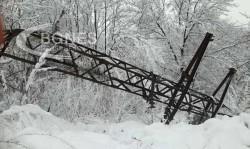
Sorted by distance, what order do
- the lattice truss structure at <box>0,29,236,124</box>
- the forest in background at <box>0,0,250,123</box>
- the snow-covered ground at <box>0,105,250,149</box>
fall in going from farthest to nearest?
the forest in background at <box>0,0,250,123</box> < the lattice truss structure at <box>0,29,236,124</box> < the snow-covered ground at <box>0,105,250,149</box>

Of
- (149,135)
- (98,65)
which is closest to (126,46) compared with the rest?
(98,65)

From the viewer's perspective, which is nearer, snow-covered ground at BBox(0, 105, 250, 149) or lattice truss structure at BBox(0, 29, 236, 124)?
snow-covered ground at BBox(0, 105, 250, 149)

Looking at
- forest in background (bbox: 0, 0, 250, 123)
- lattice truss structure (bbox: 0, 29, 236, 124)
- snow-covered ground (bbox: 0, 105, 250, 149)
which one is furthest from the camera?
forest in background (bbox: 0, 0, 250, 123)

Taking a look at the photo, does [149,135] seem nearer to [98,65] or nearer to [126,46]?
[98,65]

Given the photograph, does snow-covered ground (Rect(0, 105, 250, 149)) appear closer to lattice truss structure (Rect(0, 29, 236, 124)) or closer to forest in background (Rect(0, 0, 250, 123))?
lattice truss structure (Rect(0, 29, 236, 124))

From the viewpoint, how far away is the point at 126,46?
14.3 metres

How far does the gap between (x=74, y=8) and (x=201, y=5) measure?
7.77 metres

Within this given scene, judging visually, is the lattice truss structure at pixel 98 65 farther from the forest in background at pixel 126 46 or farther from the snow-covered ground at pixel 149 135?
the snow-covered ground at pixel 149 135

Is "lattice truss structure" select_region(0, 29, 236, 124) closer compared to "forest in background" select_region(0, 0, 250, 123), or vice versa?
"lattice truss structure" select_region(0, 29, 236, 124)

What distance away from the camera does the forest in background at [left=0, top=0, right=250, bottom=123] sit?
10.6m

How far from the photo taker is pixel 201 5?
17.1 metres

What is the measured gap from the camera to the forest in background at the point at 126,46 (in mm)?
10586

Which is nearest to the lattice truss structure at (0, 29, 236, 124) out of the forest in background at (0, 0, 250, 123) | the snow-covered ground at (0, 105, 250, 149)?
the forest in background at (0, 0, 250, 123)

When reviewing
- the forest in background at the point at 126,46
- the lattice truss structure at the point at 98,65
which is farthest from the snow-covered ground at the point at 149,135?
the forest in background at the point at 126,46
